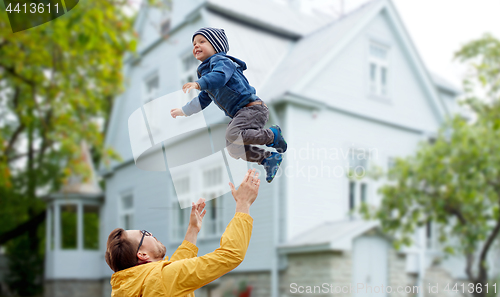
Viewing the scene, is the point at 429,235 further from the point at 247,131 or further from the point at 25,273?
the point at 25,273

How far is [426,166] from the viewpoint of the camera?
927cm

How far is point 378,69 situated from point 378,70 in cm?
2

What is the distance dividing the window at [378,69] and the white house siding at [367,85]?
122 mm

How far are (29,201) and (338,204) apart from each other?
12.9 meters

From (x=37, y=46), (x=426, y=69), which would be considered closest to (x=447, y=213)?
(x=426, y=69)

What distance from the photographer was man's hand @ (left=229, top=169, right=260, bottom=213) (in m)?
1.42

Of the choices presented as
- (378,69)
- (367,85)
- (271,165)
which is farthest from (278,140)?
(378,69)

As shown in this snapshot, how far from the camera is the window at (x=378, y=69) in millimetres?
12039

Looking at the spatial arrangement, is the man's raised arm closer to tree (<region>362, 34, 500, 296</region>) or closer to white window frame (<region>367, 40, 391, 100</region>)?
tree (<region>362, 34, 500, 296</region>)

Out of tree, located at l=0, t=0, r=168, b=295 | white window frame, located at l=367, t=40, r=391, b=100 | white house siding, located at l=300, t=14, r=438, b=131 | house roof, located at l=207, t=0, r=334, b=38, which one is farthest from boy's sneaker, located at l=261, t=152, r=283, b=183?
white window frame, located at l=367, t=40, r=391, b=100

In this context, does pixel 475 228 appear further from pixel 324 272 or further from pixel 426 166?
pixel 324 272

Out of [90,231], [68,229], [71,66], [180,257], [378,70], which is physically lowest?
[90,231]

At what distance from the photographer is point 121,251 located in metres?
1.76

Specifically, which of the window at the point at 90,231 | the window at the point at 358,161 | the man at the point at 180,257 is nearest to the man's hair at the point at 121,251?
the man at the point at 180,257
